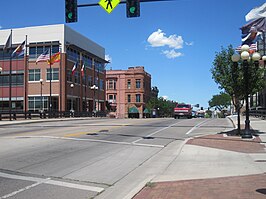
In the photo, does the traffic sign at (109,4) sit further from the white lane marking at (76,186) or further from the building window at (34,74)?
the building window at (34,74)

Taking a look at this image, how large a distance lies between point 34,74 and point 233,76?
42203 millimetres

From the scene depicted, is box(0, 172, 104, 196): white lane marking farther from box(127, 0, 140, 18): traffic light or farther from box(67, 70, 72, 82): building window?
box(67, 70, 72, 82): building window

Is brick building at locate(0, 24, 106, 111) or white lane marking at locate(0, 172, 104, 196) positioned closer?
white lane marking at locate(0, 172, 104, 196)

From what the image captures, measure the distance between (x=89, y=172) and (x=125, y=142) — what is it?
22.7 feet

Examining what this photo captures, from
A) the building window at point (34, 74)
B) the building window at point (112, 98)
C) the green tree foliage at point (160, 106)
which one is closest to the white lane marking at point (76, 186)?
the building window at point (34, 74)

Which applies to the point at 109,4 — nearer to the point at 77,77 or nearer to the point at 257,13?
the point at 257,13

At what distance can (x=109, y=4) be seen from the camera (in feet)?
47.5

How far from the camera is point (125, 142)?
16.2 meters

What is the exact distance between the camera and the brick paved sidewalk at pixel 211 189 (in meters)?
6.21

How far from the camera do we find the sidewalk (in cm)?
641

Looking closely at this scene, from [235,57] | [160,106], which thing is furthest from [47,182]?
[160,106]

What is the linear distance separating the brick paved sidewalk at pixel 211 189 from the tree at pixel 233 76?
10432mm

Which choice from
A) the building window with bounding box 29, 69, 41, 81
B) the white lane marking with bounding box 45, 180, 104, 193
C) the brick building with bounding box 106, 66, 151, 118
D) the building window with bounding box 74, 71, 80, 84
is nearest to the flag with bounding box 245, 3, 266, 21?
the white lane marking with bounding box 45, 180, 104, 193

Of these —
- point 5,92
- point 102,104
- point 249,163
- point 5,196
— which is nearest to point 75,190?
point 5,196
